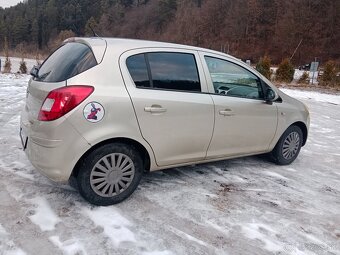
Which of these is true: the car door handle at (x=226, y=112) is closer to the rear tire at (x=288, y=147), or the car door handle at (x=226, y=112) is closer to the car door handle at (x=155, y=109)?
Answer: the car door handle at (x=155, y=109)

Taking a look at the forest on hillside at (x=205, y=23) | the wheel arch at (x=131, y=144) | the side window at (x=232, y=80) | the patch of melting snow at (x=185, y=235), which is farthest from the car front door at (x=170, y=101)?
the forest on hillside at (x=205, y=23)

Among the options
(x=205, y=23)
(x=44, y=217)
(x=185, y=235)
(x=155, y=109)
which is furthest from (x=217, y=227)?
(x=205, y=23)

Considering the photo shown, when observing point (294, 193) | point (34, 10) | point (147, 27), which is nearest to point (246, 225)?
point (294, 193)

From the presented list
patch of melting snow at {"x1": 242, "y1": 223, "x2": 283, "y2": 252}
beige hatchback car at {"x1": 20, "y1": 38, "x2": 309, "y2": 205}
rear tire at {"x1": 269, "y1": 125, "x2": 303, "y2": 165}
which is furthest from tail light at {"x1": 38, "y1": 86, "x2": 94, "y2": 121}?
rear tire at {"x1": 269, "y1": 125, "x2": 303, "y2": 165}

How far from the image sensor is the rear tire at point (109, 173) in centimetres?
306

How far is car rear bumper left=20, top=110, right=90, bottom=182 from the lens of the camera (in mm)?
2848

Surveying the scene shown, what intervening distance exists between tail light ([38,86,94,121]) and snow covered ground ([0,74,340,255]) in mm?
980

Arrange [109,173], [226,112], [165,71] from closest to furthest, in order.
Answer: [109,173] → [165,71] → [226,112]

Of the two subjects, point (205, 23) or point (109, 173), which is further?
point (205, 23)

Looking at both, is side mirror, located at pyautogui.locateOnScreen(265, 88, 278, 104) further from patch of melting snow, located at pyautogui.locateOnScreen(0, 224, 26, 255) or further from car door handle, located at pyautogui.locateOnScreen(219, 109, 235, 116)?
patch of melting snow, located at pyautogui.locateOnScreen(0, 224, 26, 255)

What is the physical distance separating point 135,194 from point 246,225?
4.10 ft

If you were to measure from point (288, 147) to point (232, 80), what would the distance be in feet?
5.04

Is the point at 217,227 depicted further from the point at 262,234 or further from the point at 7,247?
the point at 7,247

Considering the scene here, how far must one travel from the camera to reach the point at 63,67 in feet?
10.1
